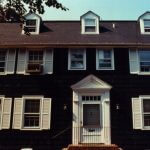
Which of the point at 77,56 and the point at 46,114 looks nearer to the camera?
the point at 46,114

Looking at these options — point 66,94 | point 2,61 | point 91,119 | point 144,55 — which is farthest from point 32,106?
point 144,55

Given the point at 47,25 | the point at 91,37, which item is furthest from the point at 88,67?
the point at 47,25

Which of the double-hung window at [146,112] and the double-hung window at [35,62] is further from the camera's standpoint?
the double-hung window at [35,62]

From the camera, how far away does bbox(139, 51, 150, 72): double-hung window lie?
16688 mm

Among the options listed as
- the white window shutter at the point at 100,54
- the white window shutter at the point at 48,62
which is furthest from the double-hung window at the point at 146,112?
the white window shutter at the point at 48,62

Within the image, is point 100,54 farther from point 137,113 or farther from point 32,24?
point 32,24

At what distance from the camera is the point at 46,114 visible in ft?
51.9

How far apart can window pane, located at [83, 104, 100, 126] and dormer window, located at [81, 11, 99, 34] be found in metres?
4.77

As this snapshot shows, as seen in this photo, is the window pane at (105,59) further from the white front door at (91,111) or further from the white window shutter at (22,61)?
the white window shutter at (22,61)

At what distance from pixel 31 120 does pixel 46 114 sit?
34.8 inches

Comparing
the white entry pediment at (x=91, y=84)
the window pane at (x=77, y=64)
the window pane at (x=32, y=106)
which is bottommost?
the window pane at (x=32, y=106)

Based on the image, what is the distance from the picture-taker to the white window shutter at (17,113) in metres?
15.8

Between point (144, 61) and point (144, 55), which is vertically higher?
point (144, 55)

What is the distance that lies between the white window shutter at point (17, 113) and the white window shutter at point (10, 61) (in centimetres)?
170
